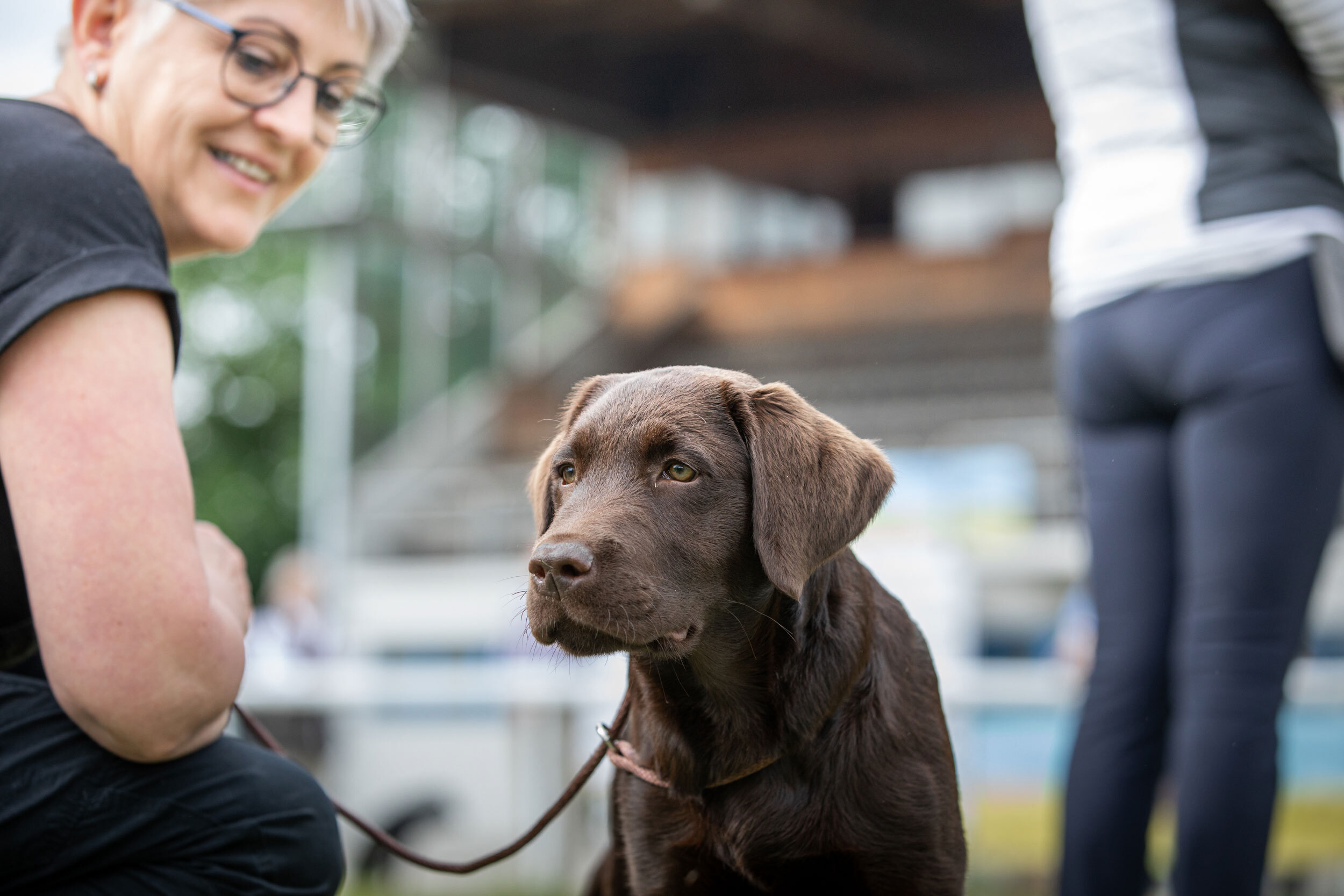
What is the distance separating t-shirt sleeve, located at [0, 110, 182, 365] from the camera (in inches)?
74.2

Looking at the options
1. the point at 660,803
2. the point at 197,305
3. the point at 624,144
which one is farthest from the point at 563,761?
the point at 197,305

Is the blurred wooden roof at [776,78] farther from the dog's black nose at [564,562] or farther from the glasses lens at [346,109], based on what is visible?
the dog's black nose at [564,562]

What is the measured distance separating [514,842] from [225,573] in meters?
0.74

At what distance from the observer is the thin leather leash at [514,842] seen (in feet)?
7.63

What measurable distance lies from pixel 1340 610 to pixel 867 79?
13994 millimetres

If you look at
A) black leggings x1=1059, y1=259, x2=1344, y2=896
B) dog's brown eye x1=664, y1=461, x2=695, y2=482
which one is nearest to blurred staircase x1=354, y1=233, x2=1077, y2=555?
black leggings x1=1059, y1=259, x2=1344, y2=896

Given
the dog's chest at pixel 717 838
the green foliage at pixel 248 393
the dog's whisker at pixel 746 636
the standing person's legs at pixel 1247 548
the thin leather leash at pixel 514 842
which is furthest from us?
the green foliage at pixel 248 393

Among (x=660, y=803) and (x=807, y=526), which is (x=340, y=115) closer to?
(x=807, y=526)

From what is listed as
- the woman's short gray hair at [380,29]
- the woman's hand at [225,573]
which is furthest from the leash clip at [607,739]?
the woman's short gray hair at [380,29]

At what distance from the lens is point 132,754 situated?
2002mm

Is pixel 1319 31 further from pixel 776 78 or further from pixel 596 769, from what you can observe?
pixel 776 78

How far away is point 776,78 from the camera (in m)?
20.8

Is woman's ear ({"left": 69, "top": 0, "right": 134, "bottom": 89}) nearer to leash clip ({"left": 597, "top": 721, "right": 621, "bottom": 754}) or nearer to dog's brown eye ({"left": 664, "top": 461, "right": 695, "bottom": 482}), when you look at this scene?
dog's brown eye ({"left": 664, "top": 461, "right": 695, "bottom": 482})

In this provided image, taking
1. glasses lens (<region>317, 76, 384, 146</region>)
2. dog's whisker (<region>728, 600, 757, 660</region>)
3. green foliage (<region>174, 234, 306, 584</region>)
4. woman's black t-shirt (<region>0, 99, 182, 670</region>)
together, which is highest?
glasses lens (<region>317, 76, 384, 146</region>)
